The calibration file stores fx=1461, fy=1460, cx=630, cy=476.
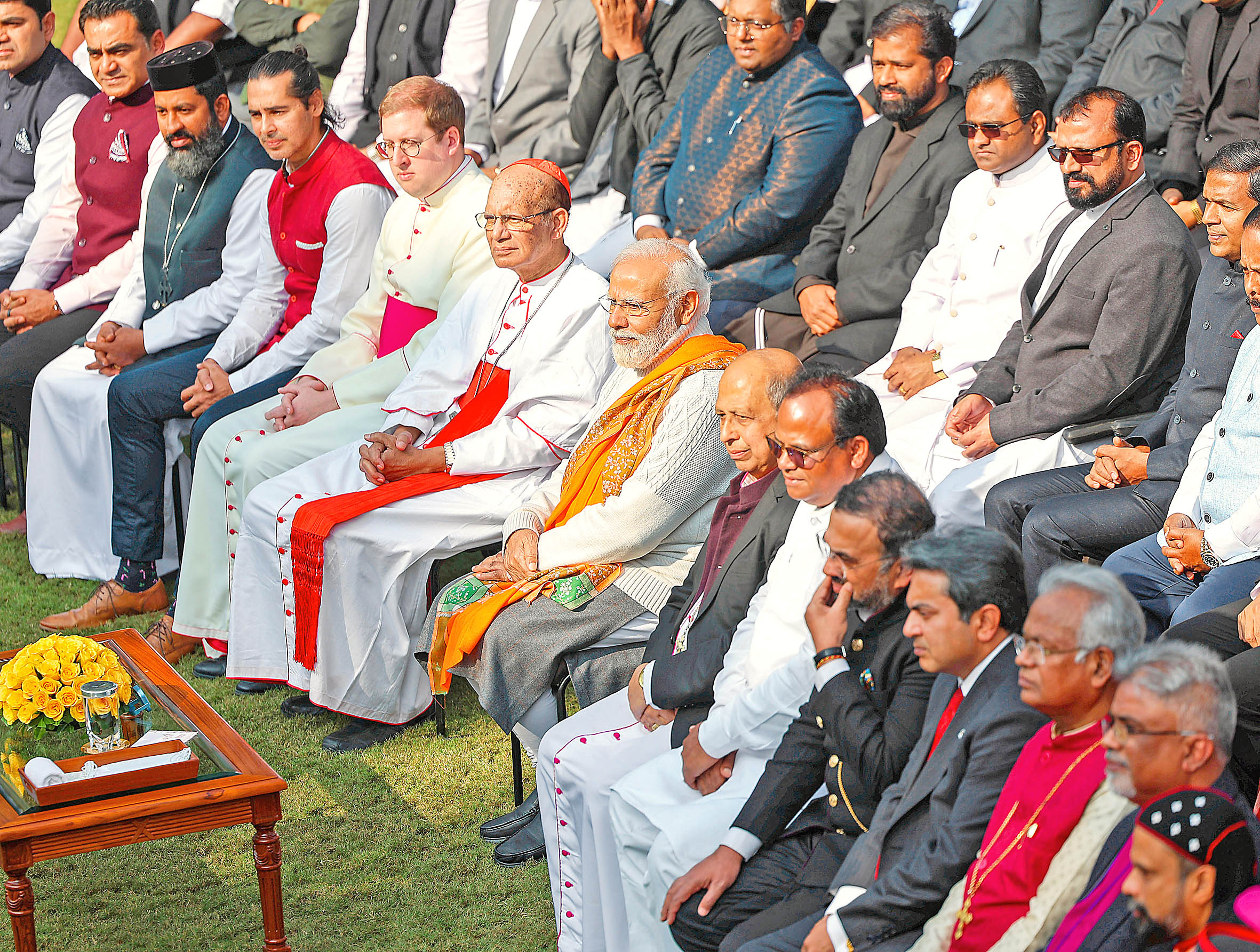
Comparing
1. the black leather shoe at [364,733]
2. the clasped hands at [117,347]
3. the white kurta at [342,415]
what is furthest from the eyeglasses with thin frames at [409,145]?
the black leather shoe at [364,733]

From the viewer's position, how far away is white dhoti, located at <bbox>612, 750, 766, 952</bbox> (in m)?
3.26

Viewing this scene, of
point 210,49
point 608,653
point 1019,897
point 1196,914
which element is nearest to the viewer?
point 1196,914

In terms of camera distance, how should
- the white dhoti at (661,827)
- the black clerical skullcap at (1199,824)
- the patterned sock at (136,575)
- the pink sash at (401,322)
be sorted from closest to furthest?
1. the black clerical skullcap at (1199,824)
2. the white dhoti at (661,827)
3. the pink sash at (401,322)
4. the patterned sock at (136,575)

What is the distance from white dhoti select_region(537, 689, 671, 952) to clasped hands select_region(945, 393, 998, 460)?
1.34m

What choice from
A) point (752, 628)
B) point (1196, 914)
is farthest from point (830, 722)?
point (1196, 914)

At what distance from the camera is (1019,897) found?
8.09 feet

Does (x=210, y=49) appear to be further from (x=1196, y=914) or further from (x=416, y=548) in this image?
(x=1196, y=914)

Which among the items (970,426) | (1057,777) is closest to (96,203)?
(970,426)

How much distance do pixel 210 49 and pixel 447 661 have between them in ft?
10.7

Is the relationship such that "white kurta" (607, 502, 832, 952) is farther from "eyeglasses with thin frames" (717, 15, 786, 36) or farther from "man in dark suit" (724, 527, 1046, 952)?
"eyeglasses with thin frames" (717, 15, 786, 36)

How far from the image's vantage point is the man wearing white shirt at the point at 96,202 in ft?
22.3

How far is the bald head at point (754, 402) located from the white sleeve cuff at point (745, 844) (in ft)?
3.20

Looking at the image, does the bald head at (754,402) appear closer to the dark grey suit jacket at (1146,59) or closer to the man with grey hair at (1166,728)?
the man with grey hair at (1166,728)

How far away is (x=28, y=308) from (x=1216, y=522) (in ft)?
19.0
